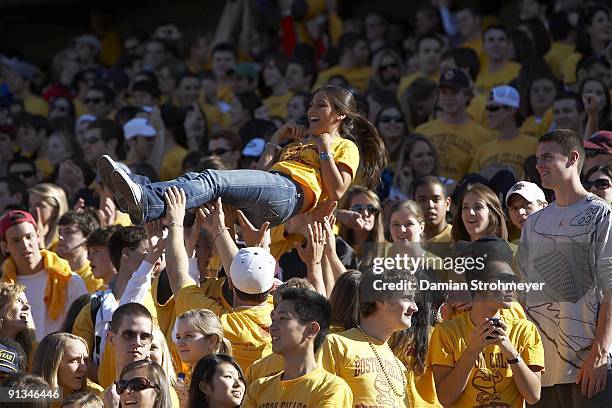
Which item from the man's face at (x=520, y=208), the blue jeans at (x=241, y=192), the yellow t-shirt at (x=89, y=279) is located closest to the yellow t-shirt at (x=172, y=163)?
the yellow t-shirt at (x=89, y=279)

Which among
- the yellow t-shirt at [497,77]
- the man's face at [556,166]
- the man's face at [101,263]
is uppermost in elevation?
the yellow t-shirt at [497,77]

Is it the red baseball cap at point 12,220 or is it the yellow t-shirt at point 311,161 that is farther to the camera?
the red baseball cap at point 12,220

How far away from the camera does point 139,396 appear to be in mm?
6137

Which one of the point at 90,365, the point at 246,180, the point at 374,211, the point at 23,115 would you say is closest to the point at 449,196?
the point at 374,211

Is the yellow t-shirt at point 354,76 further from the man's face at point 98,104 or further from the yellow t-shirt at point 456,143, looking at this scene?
the yellow t-shirt at point 456,143

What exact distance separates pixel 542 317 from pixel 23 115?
28.6 ft

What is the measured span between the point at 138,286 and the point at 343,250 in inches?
62.9

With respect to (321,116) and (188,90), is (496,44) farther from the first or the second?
(321,116)

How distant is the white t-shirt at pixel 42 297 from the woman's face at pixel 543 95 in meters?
4.60

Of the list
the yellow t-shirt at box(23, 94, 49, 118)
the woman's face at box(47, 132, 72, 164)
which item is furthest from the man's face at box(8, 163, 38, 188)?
the yellow t-shirt at box(23, 94, 49, 118)

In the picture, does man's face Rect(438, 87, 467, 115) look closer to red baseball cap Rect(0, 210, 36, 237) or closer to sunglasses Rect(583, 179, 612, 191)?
sunglasses Rect(583, 179, 612, 191)

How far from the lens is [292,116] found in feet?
41.4

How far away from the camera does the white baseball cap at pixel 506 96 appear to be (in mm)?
10773

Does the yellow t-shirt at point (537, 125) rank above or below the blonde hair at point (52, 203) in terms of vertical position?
above
